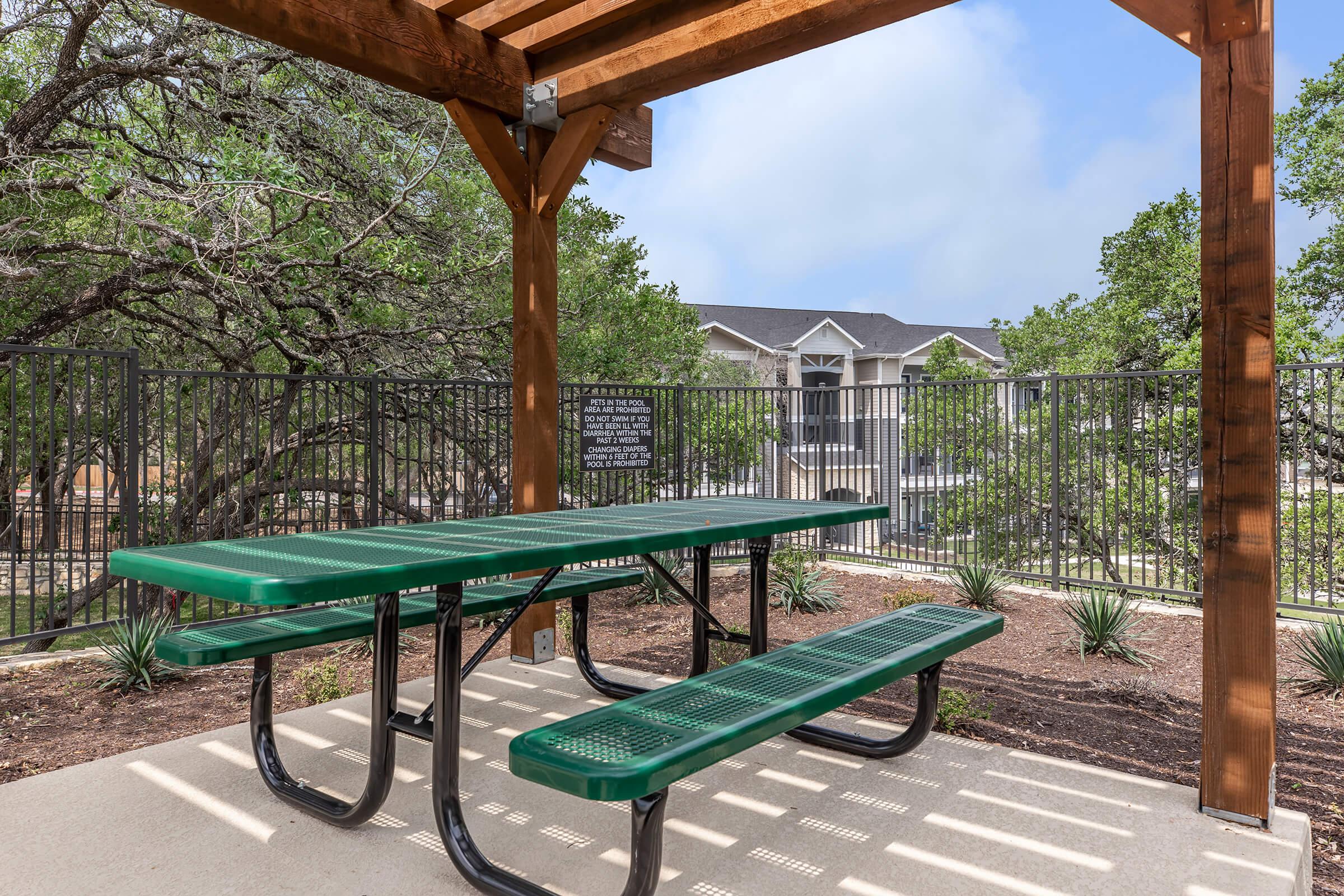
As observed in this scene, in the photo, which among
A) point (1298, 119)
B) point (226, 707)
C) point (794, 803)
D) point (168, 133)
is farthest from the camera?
point (1298, 119)

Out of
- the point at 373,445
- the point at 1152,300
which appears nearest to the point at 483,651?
the point at 373,445

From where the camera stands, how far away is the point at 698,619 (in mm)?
4320

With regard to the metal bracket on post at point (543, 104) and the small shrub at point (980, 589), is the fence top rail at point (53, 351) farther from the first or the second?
the small shrub at point (980, 589)

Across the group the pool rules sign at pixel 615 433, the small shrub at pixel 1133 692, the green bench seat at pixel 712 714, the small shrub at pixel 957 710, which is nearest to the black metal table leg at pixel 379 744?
the green bench seat at pixel 712 714

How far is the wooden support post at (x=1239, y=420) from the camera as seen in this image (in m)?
2.84

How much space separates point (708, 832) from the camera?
114 inches

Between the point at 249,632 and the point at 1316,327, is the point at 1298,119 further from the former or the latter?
the point at 249,632

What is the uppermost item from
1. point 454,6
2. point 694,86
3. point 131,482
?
point 454,6

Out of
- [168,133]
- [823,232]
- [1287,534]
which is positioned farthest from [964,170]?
[168,133]

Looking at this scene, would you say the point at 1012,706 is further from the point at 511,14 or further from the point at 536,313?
the point at 511,14

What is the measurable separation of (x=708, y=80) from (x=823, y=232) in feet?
333

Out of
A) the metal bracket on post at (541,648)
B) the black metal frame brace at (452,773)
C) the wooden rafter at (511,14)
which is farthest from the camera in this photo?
the metal bracket on post at (541,648)

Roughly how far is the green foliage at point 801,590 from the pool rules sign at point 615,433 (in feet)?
5.60

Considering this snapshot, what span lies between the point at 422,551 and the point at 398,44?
286 centimetres
